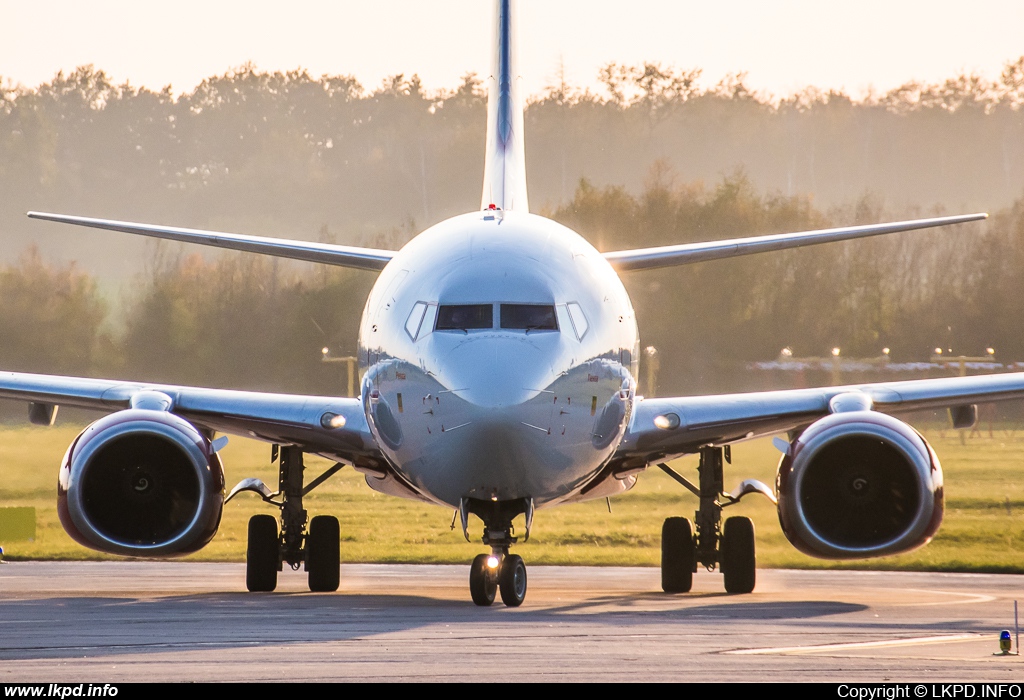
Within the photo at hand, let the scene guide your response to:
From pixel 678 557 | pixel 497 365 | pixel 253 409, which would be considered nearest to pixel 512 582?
pixel 497 365

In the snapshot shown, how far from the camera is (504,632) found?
412 inches

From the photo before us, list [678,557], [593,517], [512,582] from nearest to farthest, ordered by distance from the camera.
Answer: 1. [512,582]
2. [678,557]
3. [593,517]

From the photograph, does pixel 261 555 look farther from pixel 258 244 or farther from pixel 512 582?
pixel 512 582

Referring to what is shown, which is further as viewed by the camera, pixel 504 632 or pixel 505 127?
pixel 505 127

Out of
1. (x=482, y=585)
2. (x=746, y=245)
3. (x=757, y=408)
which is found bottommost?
(x=482, y=585)

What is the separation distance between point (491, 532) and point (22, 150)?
2709 cm

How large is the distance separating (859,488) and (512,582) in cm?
310

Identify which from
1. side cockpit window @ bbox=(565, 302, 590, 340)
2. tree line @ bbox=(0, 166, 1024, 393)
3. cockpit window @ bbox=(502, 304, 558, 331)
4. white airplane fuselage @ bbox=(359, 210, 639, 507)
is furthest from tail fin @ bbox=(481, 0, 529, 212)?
tree line @ bbox=(0, 166, 1024, 393)

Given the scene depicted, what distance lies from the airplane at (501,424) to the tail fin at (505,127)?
4cm

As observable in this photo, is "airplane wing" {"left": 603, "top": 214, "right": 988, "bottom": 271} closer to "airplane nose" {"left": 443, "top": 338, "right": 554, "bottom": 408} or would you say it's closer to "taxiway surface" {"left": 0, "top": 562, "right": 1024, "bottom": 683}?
"taxiway surface" {"left": 0, "top": 562, "right": 1024, "bottom": 683}

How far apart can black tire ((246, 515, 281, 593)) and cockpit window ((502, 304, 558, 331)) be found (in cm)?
516

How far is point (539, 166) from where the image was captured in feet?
107

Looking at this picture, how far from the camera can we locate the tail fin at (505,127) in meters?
16.4

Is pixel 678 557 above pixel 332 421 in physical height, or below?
below
